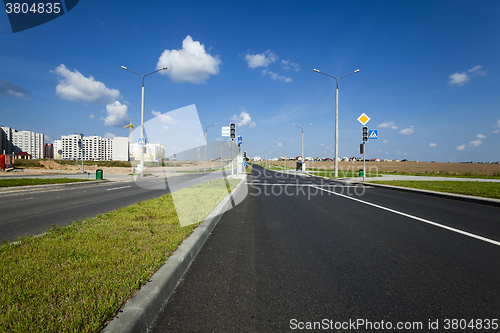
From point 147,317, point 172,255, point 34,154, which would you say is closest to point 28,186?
point 172,255

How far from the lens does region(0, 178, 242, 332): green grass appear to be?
2039 millimetres

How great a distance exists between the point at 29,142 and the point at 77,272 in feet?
659

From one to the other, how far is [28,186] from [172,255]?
15871 mm

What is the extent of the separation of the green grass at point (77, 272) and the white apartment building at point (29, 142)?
191913 mm

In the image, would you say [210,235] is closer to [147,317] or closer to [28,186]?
[147,317]

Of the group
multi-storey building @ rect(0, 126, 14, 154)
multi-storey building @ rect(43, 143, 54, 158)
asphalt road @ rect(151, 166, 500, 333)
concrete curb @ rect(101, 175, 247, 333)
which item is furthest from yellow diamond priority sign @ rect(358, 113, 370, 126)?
multi-storey building @ rect(43, 143, 54, 158)

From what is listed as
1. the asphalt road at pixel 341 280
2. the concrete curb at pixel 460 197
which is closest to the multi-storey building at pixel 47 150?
the concrete curb at pixel 460 197

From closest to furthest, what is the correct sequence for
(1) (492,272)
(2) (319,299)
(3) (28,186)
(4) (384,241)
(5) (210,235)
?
Answer: 1. (2) (319,299)
2. (1) (492,272)
3. (4) (384,241)
4. (5) (210,235)
5. (3) (28,186)

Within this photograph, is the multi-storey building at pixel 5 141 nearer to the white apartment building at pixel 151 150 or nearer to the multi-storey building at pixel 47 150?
the multi-storey building at pixel 47 150

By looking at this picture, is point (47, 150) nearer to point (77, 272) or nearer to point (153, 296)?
point (77, 272)

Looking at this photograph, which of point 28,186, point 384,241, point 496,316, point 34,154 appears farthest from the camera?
point 34,154

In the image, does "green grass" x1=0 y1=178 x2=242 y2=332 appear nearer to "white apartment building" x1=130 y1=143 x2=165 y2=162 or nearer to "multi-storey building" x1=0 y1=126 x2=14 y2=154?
"white apartment building" x1=130 y1=143 x2=165 y2=162

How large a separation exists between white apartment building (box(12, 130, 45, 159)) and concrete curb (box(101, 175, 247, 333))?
194 m

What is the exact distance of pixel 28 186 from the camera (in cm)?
1428
